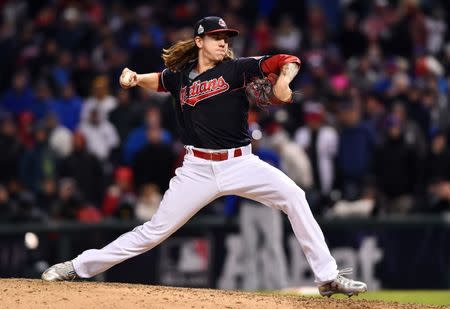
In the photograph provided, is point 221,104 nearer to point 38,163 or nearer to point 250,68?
point 250,68

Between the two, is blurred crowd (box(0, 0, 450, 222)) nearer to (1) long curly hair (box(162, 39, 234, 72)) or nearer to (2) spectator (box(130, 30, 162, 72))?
(2) spectator (box(130, 30, 162, 72))

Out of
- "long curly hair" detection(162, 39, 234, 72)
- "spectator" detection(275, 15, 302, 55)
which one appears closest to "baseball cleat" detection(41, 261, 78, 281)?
"long curly hair" detection(162, 39, 234, 72)

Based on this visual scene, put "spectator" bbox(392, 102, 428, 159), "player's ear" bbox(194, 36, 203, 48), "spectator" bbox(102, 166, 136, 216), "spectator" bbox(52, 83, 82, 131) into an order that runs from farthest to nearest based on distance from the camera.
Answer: "spectator" bbox(52, 83, 82, 131), "spectator" bbox(392, 102, 428, 159), "spectator" bbox(102, 166, 136, 216), "player's ear" bbox(194, 36, 203, 48)

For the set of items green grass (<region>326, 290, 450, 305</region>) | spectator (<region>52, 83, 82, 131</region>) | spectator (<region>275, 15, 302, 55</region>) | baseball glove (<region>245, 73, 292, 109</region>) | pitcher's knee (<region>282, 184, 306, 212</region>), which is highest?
spectator (<region>275, 15, 302, 55</region>)

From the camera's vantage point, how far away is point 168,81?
870cm

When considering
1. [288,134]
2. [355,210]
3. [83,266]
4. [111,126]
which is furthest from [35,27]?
[83,266]

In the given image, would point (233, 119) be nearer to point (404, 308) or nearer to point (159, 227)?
point (159, 227)

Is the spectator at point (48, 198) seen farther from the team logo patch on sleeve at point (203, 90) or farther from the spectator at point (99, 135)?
the team logo patch on sleeve at point (203, 90)

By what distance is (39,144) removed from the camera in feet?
50.8

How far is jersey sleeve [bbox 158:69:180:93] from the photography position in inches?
341

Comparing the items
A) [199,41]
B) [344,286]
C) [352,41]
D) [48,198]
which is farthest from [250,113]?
[344,286]

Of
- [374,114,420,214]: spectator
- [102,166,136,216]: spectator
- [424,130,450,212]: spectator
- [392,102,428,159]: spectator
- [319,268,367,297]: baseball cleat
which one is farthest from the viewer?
[392,102,428,159]: spectator

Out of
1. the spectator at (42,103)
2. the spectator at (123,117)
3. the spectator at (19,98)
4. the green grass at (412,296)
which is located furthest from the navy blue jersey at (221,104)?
the spectator at (19,98)

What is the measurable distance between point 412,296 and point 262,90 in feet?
17.8
